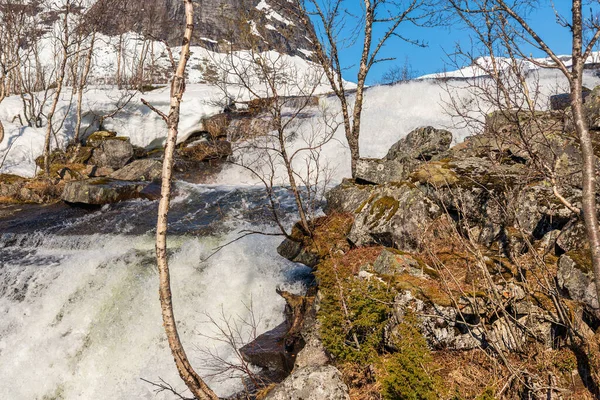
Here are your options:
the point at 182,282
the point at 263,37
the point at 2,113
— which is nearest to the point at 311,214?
the point at 182,282

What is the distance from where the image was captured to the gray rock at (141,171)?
15156 mm

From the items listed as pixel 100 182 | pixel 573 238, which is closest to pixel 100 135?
pixel 100 182

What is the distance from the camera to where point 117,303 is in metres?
7.37

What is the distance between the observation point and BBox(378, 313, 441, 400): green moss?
11.9ft

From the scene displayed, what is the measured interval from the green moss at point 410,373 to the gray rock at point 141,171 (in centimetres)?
1297

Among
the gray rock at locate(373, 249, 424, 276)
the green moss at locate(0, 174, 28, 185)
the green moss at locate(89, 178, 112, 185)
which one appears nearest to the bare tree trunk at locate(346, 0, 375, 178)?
the gray rock at locate(373, 249, 424, 276)

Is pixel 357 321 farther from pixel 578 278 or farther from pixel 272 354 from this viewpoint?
pixel 578 278

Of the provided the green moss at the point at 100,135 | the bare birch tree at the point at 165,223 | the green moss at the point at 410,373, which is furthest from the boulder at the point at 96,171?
the green moss at the point at 410,373

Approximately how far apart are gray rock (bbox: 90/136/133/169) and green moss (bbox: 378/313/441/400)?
16.3 m

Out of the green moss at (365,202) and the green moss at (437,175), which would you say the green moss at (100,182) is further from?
the green moss at (437,175)

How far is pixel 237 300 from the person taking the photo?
7309mm

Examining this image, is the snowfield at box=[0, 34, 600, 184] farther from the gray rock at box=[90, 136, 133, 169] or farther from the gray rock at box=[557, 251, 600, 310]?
the gray rock at box=[557, 251, 600, 310]

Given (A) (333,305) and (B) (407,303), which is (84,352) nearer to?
(A) (333,305)

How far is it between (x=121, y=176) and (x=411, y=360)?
14394 millimetres
